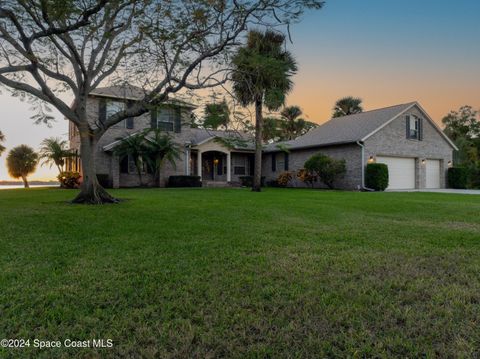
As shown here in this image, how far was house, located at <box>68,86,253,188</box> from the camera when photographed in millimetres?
18656

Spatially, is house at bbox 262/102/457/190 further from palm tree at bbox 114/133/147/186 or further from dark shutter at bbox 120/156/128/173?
dark shutter at bbox 120/156/128/173

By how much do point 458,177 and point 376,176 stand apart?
8705 mm

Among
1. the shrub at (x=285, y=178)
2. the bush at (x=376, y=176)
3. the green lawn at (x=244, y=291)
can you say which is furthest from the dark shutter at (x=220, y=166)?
the green lawn at (x=244, y=291)

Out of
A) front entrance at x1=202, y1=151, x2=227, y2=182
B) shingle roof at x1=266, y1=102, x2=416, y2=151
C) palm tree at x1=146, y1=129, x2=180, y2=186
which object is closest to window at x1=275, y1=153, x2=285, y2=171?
shingle roof at x1=266, y1=102, x2=416, y2=151

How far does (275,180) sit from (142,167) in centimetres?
991

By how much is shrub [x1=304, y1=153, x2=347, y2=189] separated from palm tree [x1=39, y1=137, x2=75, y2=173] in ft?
49.3

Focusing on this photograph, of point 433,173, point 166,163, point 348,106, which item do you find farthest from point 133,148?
point 348,106

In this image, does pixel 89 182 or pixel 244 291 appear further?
pixel 89 182

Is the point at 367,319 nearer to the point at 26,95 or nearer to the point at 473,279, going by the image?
the point at 473,279

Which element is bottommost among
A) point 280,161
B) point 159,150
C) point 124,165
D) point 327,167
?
point 327,167

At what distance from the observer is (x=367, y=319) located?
8.02 feet

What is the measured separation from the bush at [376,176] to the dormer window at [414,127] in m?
4.49

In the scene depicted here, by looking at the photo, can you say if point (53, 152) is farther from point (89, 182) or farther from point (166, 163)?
point (89, 182)

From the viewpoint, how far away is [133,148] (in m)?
Result: 18.0
